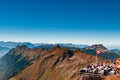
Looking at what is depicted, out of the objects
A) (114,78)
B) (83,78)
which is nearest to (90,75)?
(83,78)

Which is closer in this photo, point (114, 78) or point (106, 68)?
point (114, 78)

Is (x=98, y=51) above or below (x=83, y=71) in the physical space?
above

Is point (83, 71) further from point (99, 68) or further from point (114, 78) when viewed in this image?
point (114, 78)

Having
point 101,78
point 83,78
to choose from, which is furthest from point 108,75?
point 83,78

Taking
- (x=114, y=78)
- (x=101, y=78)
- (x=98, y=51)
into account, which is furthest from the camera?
(x=98, y=51)

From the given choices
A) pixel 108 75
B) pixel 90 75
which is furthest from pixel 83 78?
pixel 108 75

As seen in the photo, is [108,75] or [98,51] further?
[98,51]

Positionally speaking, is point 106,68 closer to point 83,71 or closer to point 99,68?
point 99,68

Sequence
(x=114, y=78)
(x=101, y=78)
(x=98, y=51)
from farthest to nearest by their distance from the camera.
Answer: (x=98, y=51) → (x=101, y=78) → (x=114, y=78)

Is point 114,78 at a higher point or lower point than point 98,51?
lower
